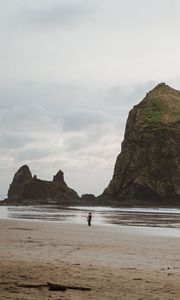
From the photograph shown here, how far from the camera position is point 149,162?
158250mm

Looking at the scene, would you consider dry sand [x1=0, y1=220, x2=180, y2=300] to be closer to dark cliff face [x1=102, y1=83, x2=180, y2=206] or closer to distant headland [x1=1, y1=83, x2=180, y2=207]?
distant headland [x1=1, y1=83, x2=180, y2=207]

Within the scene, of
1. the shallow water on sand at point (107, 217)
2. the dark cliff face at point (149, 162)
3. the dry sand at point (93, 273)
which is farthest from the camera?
the dark cliff face at point (149, 162)

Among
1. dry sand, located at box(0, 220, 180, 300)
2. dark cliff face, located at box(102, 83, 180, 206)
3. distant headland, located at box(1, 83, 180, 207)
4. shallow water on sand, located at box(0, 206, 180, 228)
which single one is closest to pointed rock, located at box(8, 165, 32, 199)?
distant headland, located at box(1, 83, 180, 207)

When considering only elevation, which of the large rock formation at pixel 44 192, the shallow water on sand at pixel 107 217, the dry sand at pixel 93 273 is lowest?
the dry sand at pixel 93 273

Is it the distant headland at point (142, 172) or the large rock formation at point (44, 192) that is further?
the large rock formation at point (44, 192)

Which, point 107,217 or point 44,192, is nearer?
point 107,217

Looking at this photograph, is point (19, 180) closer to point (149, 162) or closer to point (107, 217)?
point (149, 162)

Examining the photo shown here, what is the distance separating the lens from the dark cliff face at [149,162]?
15162cm

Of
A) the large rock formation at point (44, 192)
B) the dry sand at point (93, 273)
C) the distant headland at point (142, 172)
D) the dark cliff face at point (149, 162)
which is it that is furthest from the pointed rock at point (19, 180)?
the dry sand at point (93, 273)

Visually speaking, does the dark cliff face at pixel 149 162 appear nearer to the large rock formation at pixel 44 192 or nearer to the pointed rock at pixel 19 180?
the large rock formation at pixel 44 192

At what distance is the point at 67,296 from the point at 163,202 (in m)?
142

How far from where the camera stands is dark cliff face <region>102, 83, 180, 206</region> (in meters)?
152

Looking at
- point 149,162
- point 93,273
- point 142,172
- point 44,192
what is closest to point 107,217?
point 93,273

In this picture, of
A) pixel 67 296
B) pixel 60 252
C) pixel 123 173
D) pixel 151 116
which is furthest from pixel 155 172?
pixel 67 296
